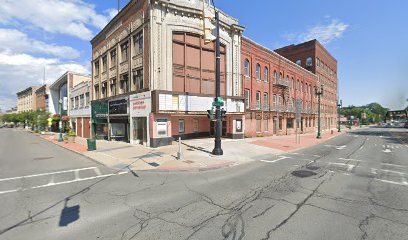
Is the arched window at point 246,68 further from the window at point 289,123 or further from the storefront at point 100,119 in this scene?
the storefront at point 100,119

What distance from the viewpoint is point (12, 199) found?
22.2 feet

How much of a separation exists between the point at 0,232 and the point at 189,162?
8.12 m

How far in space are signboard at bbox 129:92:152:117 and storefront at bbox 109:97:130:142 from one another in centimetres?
124

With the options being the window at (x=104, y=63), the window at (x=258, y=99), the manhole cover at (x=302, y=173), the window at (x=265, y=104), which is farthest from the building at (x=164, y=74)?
the manhole cover at (x=302, y=173)

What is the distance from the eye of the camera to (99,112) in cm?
2744

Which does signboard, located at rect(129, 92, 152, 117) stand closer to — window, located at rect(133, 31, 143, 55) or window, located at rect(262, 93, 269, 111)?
window, located at rect(133, 31, 143, 55)

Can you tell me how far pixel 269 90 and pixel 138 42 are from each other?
20443 millimetres

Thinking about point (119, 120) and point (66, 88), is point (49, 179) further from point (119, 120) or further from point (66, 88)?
point (66, 88)

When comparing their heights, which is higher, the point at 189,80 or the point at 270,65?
the point at 270,65

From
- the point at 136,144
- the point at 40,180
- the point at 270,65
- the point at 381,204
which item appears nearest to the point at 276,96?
the point at 270,65

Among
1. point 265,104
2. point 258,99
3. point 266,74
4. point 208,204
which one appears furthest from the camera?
→ point 266,74

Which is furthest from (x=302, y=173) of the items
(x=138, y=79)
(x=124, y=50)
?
(x=124, y=50)

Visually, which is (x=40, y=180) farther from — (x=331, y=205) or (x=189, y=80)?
(x=189, y=80)

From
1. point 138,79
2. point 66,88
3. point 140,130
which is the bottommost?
point 140,130
